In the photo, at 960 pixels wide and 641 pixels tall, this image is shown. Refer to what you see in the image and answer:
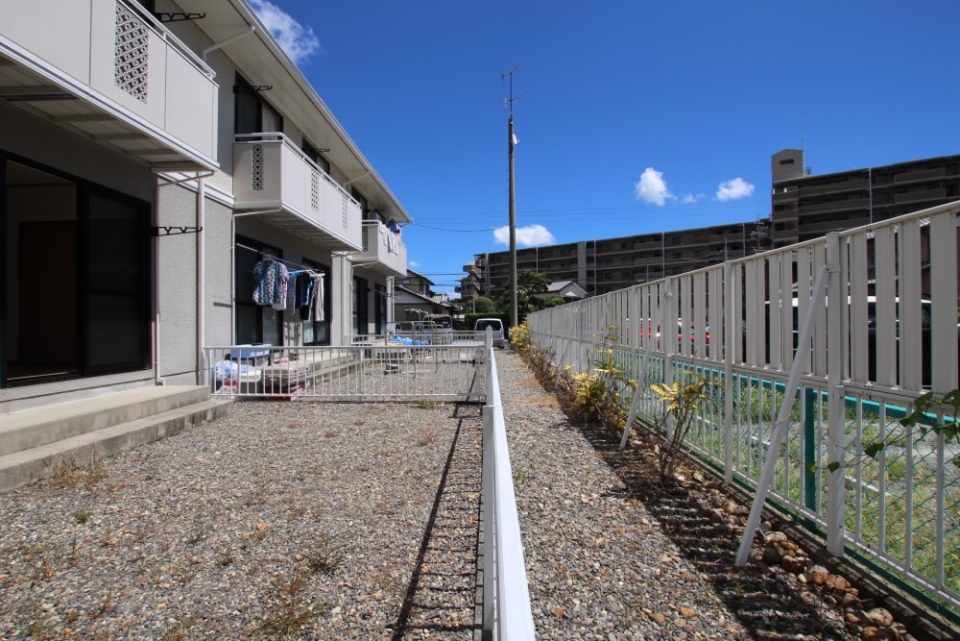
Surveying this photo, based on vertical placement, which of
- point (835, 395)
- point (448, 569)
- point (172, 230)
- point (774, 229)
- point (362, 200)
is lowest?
point (448, 569)

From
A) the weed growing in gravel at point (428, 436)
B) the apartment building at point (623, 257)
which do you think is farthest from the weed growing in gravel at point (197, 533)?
the apartment building at point (623, 257)

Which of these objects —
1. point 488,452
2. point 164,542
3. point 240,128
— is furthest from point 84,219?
point 488,452

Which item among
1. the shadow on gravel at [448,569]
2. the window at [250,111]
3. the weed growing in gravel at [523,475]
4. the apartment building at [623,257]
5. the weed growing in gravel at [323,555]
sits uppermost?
the apartment building at [623,257]

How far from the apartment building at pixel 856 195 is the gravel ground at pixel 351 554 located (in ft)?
199

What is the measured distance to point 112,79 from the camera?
15.5ft

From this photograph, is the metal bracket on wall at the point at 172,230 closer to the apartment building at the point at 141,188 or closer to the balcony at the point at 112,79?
the apartment building at the point at 141,188

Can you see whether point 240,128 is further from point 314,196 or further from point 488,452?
point 488,452

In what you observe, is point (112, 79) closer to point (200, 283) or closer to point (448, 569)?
point (200, 283)

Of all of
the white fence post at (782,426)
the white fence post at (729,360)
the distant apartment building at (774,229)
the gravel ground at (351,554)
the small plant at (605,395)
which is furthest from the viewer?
the distant apartment building at (774,229)

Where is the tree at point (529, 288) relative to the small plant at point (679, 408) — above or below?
above

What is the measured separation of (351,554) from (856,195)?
74.8m

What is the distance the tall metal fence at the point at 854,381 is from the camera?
2088mm

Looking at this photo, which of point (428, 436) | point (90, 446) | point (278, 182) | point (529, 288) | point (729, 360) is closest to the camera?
point (729, 360)

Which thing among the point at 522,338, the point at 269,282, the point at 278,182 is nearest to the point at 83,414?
the point at 269,282
